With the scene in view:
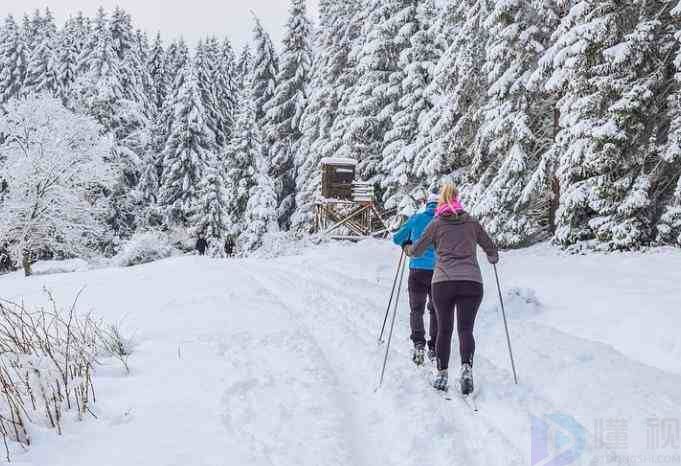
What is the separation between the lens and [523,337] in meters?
6.88

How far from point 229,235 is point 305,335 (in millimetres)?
25306

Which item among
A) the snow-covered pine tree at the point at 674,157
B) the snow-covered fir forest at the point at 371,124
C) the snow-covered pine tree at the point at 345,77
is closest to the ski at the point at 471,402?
the snow-covered fir forest at the point at 371,124

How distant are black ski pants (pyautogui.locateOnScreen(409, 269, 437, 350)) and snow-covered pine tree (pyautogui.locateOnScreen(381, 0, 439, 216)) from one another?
14210 mm

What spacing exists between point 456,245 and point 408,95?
17916 mm

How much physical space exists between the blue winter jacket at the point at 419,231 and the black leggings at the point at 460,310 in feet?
3.31

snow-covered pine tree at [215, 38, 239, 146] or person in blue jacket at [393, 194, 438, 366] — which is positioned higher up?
snow-covered pine tree at [215, 38, 239, 146]

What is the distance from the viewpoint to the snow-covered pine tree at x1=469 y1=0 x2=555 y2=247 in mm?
14656

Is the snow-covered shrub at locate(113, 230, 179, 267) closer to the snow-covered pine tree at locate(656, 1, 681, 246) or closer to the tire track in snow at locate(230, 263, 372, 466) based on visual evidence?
the tire track in snow at locate(230, 263, 372, 466)

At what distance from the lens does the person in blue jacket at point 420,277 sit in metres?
5.92

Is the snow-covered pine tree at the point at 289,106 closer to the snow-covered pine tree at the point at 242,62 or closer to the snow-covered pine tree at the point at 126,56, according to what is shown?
the snow-covered pine tree at the point at 126,56

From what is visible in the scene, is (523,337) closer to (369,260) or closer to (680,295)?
(680,295)

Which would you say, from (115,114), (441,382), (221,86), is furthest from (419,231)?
(221,86)

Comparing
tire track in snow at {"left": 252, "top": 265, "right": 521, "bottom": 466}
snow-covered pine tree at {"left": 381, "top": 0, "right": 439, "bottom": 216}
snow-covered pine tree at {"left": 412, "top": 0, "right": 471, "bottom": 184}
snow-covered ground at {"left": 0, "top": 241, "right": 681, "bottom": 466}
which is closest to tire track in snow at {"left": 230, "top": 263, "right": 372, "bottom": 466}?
snow-covered ground at {"left": 0, "top": 241, "right": 681, "bottom": 466}

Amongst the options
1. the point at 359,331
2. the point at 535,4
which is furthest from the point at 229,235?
the point at 359,331
